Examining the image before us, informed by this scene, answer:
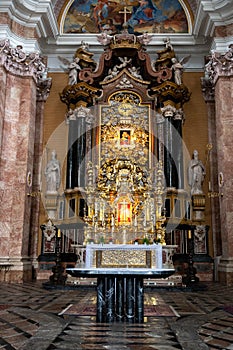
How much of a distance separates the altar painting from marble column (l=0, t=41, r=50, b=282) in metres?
2.87

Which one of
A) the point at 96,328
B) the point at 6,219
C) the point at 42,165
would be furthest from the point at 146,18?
Answer: the point at 96,328

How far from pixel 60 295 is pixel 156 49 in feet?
28.6

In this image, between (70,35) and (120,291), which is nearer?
(120,291)

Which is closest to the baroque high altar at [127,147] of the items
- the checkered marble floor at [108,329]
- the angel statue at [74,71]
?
the angel statue at [74,71]

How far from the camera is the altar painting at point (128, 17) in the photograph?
1284 cm

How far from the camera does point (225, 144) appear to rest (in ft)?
32.4

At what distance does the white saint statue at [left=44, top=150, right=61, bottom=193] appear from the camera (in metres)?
11.1

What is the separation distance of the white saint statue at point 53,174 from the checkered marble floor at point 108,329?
520cm

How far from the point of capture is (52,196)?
10914 millimetres

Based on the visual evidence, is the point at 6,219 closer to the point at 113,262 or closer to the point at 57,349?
the point at 113,262

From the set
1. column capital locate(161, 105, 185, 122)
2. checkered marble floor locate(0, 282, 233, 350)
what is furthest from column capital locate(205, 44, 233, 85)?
checkered marble floor locate(0, 282, 233, 350)

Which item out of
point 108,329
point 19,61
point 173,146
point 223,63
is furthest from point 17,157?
point 108,329

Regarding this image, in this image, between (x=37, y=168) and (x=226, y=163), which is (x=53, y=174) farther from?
(x=226, y=163)

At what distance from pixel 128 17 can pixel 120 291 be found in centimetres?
1055
